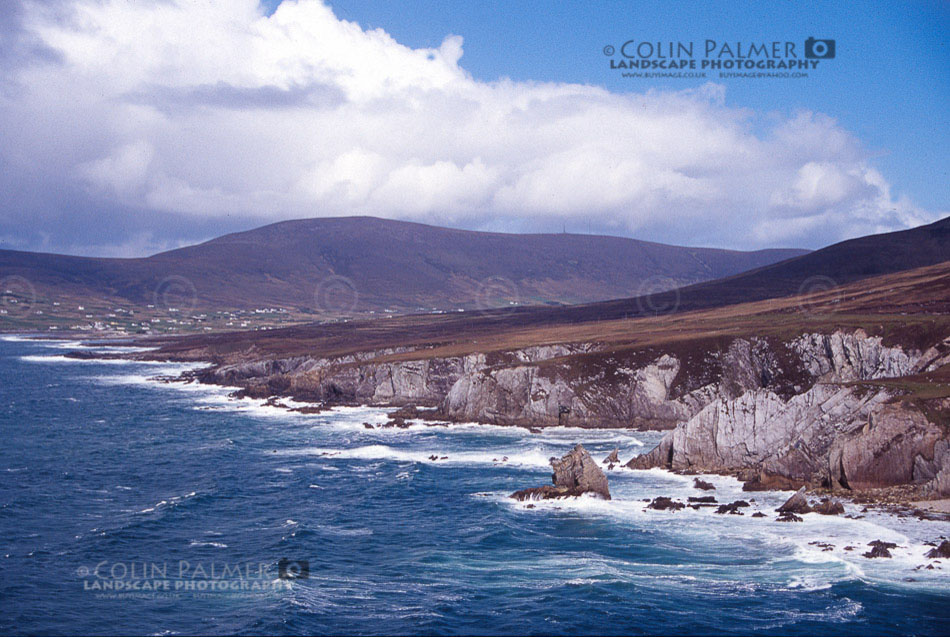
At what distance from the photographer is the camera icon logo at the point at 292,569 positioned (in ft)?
126

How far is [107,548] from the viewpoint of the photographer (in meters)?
42.2

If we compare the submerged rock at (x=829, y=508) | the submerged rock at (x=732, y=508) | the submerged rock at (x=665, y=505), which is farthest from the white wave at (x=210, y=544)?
the submerged rock at (x=829, y=508)

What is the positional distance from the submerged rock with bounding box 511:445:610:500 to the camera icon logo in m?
17.9

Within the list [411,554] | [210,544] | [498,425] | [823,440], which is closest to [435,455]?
[498,425]

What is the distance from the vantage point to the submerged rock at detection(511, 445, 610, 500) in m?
53.0

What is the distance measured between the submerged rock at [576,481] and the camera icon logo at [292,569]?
17.9 meters

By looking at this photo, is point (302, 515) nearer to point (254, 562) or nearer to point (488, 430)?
point (254, 562)


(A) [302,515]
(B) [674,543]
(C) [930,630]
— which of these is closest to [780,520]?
(B) [674,543]

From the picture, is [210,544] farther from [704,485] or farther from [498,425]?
[498,425]

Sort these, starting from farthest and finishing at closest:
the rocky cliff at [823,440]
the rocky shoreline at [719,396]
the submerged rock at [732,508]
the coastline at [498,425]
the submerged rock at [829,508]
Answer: the rocky shoreline at [719,396] < the rocky cliff at [823,440] < the submerged rock at [732,508] < the submerged rock at [829,508] < the coastline at [498,425]

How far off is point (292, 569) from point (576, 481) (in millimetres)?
21246

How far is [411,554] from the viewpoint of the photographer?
138 ft

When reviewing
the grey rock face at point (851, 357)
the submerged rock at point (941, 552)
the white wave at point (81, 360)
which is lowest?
the submerged rock at point (941, 552)

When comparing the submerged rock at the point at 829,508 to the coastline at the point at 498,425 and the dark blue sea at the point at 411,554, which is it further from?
the coastline at the point at 498,425
